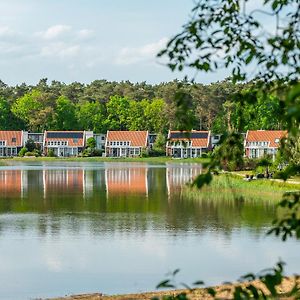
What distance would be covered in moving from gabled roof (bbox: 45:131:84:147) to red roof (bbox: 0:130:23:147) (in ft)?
12.7

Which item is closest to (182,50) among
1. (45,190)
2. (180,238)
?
(180,238)

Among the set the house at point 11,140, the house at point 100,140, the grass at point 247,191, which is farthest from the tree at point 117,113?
the grass at point 247,191

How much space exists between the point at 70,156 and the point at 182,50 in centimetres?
10009

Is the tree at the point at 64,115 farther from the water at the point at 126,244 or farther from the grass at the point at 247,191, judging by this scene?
the water at the point at 126,244

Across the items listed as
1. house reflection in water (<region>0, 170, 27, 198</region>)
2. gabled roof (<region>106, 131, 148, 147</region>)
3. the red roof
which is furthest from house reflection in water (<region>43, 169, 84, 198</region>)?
the red roof

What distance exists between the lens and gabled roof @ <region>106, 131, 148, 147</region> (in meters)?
103

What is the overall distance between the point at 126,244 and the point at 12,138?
85.1 m

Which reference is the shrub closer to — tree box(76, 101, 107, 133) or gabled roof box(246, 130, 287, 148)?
tree box(76, 101, 107, 133)

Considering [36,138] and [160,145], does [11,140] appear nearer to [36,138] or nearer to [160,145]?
[36,138]

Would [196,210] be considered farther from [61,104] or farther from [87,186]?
[61,104]

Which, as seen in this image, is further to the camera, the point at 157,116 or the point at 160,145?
the point at 157,116

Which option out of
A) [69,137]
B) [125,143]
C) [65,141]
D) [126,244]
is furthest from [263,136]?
[126,244]

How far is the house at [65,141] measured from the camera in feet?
339

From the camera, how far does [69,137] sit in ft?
341
